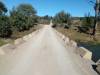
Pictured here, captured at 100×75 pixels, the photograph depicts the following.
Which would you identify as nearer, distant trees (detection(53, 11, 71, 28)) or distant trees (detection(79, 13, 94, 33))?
distant trees (detection(79, 13, 94, 33))

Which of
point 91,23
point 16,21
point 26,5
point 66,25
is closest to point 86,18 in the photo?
point 91,23

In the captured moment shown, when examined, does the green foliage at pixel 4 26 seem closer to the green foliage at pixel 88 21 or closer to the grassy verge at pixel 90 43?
the grassy verge at pixel 90 43

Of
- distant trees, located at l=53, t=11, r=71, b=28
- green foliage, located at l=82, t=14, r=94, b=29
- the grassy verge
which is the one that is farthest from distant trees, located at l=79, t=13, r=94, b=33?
distant trees, located at l=53, t=11, r=71, b=28

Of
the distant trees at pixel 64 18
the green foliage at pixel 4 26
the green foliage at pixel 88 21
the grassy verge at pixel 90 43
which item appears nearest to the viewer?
the grassy verge at pixel 90 43

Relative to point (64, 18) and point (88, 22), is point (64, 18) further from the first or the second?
point (88, 22)

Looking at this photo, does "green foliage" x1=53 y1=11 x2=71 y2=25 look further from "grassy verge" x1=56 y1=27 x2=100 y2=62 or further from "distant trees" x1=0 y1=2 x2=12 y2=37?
"distant trees" x1=0 y1=2 x2=12 y2=37

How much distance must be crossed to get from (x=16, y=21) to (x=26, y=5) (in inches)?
3196

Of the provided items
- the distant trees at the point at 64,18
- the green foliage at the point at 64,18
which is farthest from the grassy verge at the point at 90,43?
the distant trees at the point at 64,18

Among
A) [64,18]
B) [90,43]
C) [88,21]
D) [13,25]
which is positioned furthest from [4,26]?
[64,18]

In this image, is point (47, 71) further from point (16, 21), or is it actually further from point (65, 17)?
point (65, 17)

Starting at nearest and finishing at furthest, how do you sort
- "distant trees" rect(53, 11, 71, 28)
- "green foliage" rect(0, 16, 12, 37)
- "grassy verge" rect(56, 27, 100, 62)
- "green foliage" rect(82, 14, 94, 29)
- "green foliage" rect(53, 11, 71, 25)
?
1. "grassy verge" rect(56, 27, 100, 62)
2. "green foliage" rect(0, 16, 12, 37)
3. "green foliage" rect(82, 14, 94, 29)
4. "green foliage" rect(53, 11, 71, 25)
5. "distant trees" rect(53, 11, 71, 28)

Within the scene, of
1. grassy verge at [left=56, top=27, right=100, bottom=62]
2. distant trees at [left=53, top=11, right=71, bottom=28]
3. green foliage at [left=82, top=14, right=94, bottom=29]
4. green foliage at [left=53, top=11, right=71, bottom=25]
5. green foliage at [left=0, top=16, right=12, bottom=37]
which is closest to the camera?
grassy verge at [left=56, top=27, right=100, bottom=62]

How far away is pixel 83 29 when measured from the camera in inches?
2901

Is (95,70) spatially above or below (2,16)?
below
